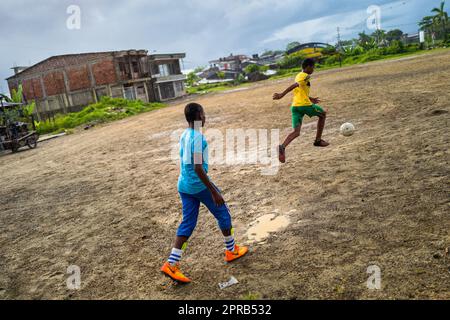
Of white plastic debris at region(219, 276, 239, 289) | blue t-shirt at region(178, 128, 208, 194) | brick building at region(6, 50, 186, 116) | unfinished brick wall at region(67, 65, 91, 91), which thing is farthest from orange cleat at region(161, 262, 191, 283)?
unfinished brick wall at region(67, 65, 91, 91)

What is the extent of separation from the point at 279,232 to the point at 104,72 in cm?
3808

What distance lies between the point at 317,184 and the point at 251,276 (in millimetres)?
2399

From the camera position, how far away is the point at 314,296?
2.80m

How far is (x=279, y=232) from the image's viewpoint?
4008mm

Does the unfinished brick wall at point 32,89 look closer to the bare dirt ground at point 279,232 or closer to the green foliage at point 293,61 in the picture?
the bare dirt ground at point 279,232

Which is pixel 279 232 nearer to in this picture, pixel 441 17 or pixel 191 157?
pixel 191 157

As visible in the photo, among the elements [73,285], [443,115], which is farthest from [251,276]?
[443,115]

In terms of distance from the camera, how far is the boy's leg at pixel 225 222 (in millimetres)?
3367

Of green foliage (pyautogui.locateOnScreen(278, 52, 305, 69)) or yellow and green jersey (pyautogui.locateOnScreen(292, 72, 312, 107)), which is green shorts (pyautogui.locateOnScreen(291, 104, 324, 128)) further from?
green foliage (pyautogui.locateOnScreen(278, 52, 305, 69))

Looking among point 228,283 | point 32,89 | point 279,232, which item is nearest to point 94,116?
point 32,89

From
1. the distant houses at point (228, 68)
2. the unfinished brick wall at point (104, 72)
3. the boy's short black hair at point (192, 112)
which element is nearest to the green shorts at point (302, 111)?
the boy's short black hair at point (192, 112)

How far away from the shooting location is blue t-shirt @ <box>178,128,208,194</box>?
3146mm

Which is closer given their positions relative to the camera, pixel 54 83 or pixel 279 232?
pixel 279 232
